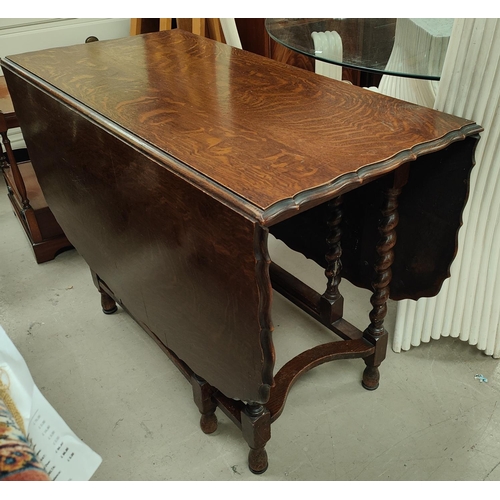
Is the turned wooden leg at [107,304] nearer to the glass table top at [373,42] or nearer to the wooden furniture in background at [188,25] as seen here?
the glass table top at [373,42]

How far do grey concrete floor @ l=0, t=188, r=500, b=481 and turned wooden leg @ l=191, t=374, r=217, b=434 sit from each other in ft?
0.10

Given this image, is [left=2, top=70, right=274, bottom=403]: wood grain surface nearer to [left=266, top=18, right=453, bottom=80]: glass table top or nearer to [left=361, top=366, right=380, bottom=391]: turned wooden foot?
[left=361, top=366, right=380, bottom=391]: turned wooden foot

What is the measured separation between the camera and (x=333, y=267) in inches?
64.2

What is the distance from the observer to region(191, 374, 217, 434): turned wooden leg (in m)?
1.43

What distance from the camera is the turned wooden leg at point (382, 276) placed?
4.39ft

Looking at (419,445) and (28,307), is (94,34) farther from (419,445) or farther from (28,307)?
(419,445)

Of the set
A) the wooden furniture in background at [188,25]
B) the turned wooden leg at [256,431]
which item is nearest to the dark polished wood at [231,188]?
the turned wooden leg at [256,431]

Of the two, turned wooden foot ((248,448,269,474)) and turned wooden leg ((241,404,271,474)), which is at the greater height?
turned wooden leg ((241,404,271,474))

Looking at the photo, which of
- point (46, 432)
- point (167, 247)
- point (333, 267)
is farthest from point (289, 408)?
point (46, 432)

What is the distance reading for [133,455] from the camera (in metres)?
1.47

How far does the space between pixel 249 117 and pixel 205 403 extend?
75 cm

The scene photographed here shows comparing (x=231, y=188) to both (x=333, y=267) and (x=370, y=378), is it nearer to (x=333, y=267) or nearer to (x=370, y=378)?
(x=333, y=267)

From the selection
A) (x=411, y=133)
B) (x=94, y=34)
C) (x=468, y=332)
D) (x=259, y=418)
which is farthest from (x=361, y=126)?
(x=94, y=34)

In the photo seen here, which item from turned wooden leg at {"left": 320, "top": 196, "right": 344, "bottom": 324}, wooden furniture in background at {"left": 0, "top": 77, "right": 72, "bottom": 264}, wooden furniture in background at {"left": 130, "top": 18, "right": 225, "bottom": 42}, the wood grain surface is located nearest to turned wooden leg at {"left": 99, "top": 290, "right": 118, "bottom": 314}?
the wood grain surface
